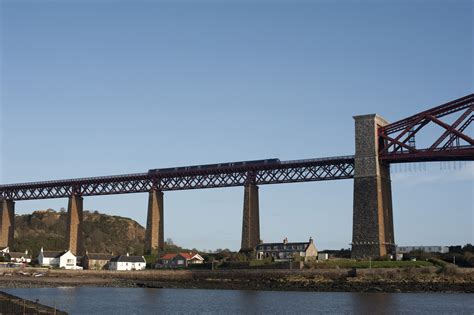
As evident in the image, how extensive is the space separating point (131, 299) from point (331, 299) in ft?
64.9

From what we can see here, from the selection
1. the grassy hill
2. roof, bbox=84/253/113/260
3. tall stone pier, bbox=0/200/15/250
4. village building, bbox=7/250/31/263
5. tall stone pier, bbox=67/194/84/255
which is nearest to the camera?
roof, bbox=84/253/113/260

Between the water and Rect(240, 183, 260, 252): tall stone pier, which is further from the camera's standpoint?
Rect(240, 183, 260, 252): tall stone pier

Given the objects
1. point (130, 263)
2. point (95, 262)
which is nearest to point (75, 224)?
point (95, 262)

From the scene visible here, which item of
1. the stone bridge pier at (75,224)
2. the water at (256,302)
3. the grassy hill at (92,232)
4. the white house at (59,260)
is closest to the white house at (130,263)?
the white house at (59,260)

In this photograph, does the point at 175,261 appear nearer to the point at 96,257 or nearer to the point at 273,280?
the point at 96,257

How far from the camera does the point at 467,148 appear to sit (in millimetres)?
86562

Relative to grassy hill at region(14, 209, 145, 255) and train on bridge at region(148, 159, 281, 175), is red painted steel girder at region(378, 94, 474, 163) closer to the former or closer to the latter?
train on bridge at region(148, 159, 281, 175)

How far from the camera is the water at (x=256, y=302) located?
171 feet

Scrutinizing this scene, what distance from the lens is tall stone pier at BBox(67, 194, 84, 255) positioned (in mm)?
118938

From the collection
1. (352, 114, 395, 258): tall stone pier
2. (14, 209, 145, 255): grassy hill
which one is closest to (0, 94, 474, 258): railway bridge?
(352, 114, 395, 258): tall stone pier

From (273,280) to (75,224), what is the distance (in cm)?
5017

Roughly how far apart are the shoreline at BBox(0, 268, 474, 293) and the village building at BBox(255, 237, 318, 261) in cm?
1343

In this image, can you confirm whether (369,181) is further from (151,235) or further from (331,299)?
(151,235)

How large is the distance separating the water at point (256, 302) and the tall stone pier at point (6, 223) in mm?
61173
